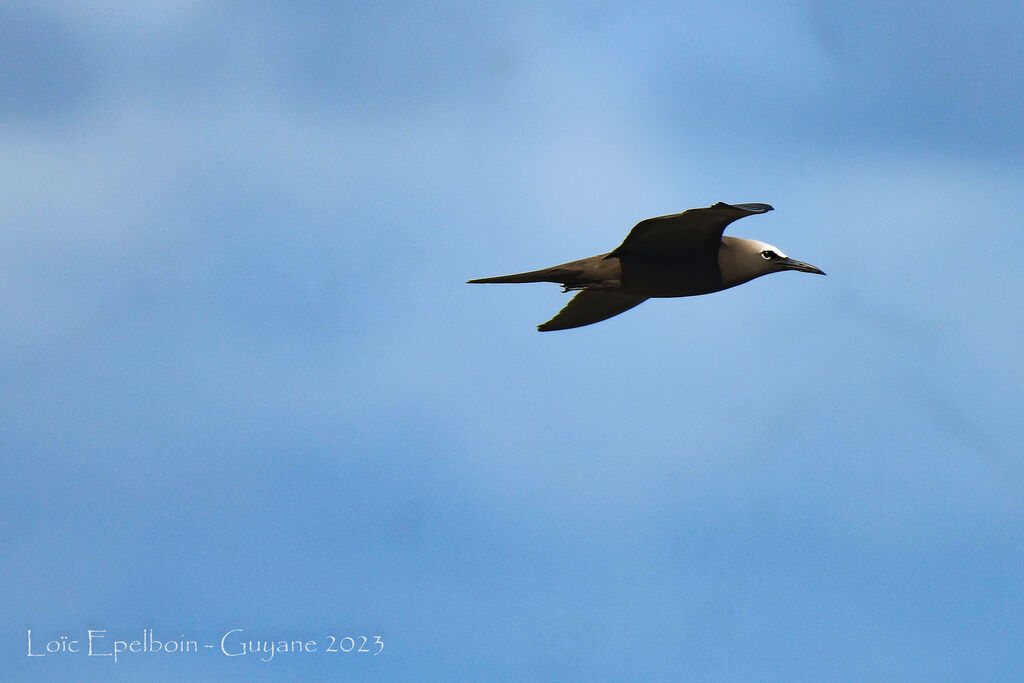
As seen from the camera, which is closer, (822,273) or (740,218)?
(740,218)

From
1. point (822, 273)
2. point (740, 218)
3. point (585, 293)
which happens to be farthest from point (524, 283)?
point (822, 273)

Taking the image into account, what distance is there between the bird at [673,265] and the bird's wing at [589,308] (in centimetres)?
102

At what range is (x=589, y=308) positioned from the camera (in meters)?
22.2

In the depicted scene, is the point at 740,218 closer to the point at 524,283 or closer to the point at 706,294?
the point at 706,294

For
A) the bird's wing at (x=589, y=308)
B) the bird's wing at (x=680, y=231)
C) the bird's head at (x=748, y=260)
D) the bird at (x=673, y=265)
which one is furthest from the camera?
the bird's wing at (x=589, y=308)

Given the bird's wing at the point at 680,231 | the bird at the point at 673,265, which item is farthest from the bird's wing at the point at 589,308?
the bird's wing at the point at 680,231

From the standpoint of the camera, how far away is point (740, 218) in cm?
1897

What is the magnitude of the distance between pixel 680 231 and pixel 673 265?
820 millimetres

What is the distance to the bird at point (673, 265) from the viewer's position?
19.4m

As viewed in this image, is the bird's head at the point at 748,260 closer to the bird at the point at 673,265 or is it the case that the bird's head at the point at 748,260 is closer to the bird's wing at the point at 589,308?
the bird at the point at 673,265

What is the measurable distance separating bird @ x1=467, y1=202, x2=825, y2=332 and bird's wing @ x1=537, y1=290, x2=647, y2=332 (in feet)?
3.35

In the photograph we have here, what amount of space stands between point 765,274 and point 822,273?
1.11 m

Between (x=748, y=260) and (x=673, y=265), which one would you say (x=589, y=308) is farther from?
(x=748, y=260)

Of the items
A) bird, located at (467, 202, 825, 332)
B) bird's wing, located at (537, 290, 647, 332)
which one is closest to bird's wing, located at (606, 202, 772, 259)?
bird, located at (467, 202, 825, 332)
